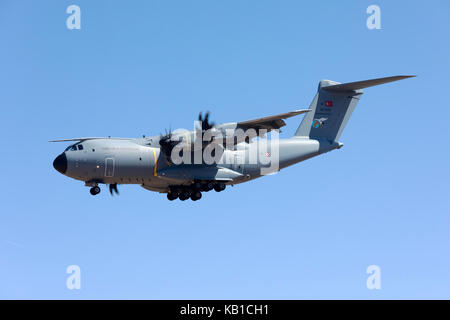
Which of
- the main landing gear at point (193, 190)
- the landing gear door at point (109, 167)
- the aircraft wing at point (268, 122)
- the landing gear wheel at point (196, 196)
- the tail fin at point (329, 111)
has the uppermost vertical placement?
the tail fin at point (329, 111)

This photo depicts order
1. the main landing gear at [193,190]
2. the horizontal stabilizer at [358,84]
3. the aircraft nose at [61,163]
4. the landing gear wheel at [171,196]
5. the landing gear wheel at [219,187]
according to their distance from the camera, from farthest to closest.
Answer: the landing gear wheel at [171,196]
the landing gear wheel at [219,187]
the main landing gear at [193,190]
the horizontal stabilizer at [358,84]
the aircraft nose at [61,163]

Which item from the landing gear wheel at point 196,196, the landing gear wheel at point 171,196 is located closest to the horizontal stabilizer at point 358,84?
the landing gear wheel at point 196,196

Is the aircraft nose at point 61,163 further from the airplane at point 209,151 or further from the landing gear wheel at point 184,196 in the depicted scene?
the landing gear wheel at point 184,196

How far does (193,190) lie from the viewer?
27.0 meters

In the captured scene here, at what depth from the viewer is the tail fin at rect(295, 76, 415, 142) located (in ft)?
95.1

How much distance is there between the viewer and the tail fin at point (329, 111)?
29.0 m

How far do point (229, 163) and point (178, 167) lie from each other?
198 centimetres

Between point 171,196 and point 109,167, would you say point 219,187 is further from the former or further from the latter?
point 109,167

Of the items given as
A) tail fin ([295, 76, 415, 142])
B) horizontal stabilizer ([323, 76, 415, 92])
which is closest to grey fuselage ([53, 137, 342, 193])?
tail fin ([295, 76, 415, 142])

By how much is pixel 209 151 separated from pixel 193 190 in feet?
5.07

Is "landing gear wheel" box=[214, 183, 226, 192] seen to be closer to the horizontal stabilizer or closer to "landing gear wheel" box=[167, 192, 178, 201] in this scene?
"landing gear wheel" box=[167, 192, 178, 201]

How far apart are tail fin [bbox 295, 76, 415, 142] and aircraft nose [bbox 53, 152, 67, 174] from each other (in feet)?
28.4

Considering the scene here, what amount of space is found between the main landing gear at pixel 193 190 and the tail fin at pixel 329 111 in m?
3.94

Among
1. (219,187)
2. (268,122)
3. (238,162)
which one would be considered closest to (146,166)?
(219,187)
